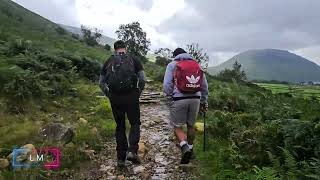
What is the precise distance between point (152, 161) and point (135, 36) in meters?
54.4

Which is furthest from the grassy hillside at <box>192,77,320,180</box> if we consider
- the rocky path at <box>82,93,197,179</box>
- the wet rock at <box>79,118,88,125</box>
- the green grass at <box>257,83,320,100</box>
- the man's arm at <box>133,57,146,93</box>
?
the green grass at <box>257,83,320,100</box>

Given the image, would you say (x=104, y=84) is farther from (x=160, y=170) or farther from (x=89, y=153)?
(x=160, y=170)

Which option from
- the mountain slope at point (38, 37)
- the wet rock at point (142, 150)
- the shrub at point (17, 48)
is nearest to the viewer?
the wet rock at point (142, 150)

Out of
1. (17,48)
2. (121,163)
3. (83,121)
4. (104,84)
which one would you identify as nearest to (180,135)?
(121,163)

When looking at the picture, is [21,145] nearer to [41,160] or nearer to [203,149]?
[41,160]

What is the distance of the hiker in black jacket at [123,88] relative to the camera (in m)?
7.59

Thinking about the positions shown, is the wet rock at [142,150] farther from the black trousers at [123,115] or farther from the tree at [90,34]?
the tree at [90,34]

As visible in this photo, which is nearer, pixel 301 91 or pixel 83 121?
pixel 83 121

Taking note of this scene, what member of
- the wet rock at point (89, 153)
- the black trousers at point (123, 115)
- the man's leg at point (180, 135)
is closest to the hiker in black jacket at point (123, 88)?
the black trousers at point (123, 115)

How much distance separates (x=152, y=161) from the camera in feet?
28.2

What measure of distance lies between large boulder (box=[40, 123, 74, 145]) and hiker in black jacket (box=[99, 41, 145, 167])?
1.32m

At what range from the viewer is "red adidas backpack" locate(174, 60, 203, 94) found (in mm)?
7807

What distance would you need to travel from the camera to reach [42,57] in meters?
17.1

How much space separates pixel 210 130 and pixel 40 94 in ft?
17.1
